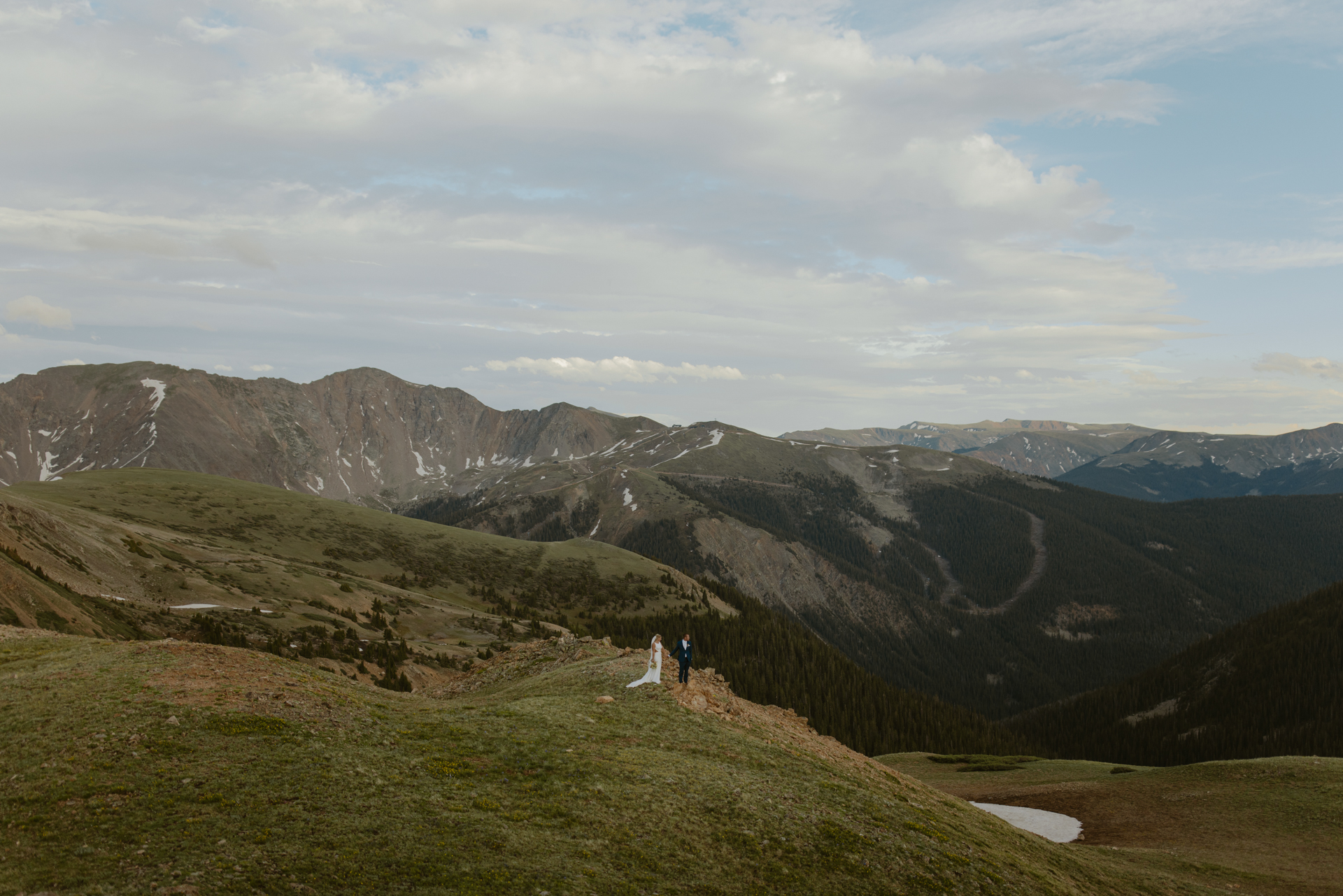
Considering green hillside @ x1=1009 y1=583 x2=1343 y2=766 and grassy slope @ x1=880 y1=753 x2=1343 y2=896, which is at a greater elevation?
grassy slope @ x1=880 y1=753 x2=1343 y2=896

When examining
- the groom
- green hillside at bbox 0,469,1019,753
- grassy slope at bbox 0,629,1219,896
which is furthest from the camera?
green hillside at bbox 0,469,1019,753

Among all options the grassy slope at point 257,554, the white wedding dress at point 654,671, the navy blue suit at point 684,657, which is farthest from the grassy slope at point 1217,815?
the grassy slope at point 257,554

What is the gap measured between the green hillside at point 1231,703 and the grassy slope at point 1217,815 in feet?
258

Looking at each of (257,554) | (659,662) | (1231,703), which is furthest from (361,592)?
(1231,703)

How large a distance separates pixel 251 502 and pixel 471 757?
15837cm

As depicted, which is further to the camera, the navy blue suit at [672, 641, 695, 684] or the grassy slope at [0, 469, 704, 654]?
the grassy slope at [0, 469, 704, 654]

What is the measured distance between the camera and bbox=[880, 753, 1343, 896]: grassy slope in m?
34.2

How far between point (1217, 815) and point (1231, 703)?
118 metres

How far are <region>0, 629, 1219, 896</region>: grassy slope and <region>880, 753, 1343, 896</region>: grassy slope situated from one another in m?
9.85

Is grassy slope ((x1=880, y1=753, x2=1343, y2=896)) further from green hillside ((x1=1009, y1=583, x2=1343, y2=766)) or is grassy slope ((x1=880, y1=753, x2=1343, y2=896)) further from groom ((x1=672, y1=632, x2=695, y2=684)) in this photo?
green hillside ((x1=1009, y1=583, x2=1343, y2=766))

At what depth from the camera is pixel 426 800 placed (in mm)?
19094

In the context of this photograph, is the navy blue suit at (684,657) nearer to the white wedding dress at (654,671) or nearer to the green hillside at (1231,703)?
the white wedding dress at (654,671)

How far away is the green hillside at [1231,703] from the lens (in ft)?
391

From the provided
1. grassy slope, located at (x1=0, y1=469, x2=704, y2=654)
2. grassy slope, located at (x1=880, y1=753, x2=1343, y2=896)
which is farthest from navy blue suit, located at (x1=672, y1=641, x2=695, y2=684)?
grassy slope, located at (x1=0, y1=469, x2=704, y2=654)
